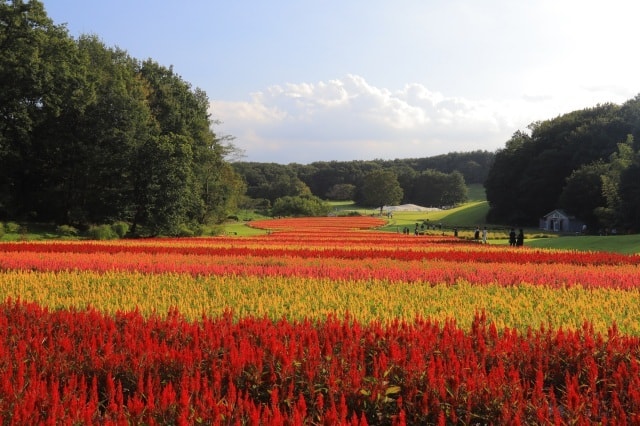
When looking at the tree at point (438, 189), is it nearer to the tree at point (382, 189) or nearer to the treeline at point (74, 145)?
the tree at point (382, 189)

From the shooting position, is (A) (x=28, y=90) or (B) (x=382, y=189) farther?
(B) (x=382, y=189)

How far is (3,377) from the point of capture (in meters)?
4.69

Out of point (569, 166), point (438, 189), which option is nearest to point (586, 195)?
point (569, 166)

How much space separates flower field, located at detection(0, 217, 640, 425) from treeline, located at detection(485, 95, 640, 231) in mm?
48237

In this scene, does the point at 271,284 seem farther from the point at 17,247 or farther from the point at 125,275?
the point at 17,247

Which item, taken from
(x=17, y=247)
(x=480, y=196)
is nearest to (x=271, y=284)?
(x=17, y=247)

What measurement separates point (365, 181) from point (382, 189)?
6.51 metres

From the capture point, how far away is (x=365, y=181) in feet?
415

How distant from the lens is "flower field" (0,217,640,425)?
416cm

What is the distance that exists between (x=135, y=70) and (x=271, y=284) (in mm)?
53137

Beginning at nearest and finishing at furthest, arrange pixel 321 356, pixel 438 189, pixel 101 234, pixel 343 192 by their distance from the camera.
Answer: pixel 321 356, pixel 101 234, pixel 438 189, pixel 343 192

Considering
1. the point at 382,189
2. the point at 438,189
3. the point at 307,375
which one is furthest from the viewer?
the point at 438,189

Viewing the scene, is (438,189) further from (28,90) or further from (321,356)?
(321,356)

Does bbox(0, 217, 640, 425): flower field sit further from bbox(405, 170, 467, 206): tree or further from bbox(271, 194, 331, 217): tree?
bbox(405, 170, 467, 206): tree
